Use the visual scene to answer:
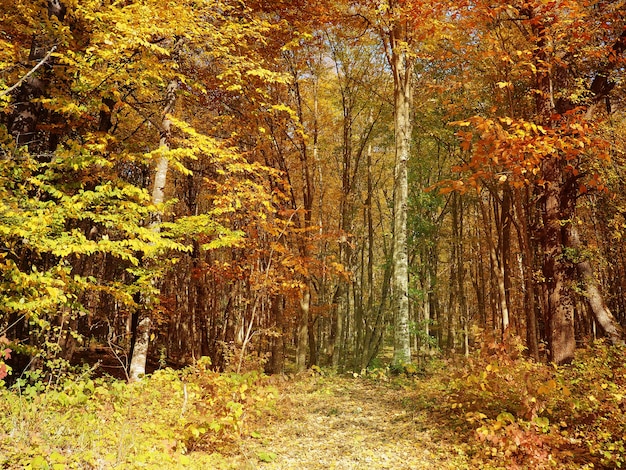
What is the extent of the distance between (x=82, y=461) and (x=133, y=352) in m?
6.03

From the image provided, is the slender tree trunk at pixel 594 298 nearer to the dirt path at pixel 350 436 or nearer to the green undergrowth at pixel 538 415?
the green undergrowth at pixel 538 415

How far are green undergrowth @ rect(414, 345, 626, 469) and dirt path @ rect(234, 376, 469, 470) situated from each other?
1.30ft

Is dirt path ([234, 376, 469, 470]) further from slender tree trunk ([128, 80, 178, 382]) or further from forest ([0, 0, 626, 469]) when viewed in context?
slender tree trunk ([128, 80, 178, 382])

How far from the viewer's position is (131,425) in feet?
20.1

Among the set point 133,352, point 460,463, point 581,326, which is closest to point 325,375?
point 133,352

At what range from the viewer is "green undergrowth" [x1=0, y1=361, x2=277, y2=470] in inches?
181

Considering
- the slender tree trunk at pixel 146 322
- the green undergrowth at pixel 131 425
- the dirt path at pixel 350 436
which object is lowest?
the dirt path at pixel 350 436

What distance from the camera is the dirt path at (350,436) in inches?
221

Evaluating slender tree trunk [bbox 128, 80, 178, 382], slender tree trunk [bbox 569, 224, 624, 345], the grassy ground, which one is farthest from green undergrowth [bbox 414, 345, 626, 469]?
slender tree trunk [bbox 128, 80, 178, 382]

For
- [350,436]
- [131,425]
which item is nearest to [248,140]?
[131,425]

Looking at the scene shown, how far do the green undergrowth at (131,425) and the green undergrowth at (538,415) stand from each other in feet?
11.0

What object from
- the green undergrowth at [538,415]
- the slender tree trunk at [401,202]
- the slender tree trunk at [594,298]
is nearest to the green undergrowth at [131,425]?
the green undergrowth at [538,415]

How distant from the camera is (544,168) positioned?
28.4 feet

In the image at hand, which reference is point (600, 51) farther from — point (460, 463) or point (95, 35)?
point (95, 35)
